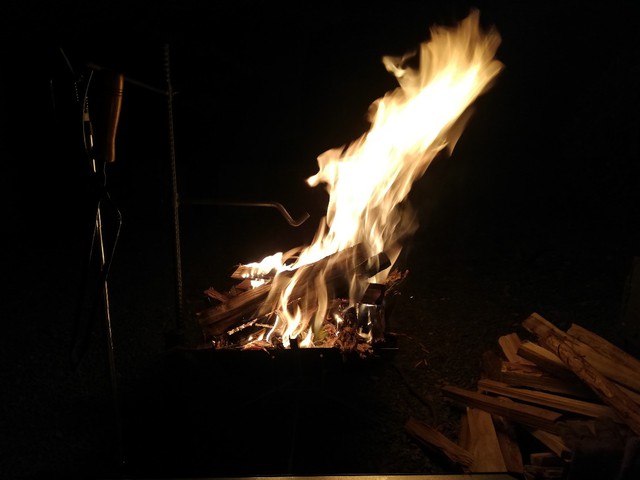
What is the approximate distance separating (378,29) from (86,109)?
14.1 ft

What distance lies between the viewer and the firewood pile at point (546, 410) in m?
2.27

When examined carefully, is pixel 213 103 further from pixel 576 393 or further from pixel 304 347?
pixel 576 393

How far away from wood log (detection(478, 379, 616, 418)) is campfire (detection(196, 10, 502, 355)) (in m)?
0.86

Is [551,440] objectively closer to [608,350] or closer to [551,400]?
[551,400]

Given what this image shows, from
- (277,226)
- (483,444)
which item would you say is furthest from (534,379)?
(277,226)

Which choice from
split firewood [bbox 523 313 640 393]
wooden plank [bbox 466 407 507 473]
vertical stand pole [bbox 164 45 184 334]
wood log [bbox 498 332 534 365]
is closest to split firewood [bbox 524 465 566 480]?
wooden plank [bbox 466 407 507 473]

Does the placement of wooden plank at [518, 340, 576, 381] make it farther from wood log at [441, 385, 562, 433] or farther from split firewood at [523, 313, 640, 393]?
wood log at [441, 385, 562, 433]

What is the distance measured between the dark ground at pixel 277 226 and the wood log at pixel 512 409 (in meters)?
0.19

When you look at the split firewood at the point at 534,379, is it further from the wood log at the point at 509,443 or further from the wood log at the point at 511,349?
the wood log at the point at 509,443

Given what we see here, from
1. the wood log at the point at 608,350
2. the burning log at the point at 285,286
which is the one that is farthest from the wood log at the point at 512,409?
the burning log at the point at 285,286

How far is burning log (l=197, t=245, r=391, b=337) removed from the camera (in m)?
3.20

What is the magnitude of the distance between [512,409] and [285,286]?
1665 mm

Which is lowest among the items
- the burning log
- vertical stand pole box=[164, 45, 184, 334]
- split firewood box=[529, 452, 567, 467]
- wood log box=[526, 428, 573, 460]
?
split firewood box=[529, 452, 567, 467]

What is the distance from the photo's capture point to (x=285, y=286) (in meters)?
3.33
